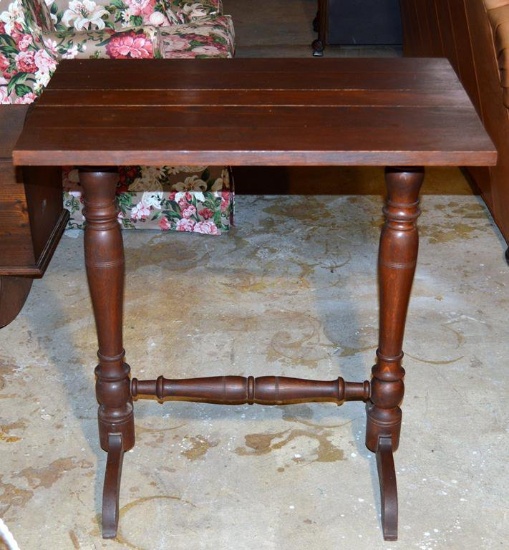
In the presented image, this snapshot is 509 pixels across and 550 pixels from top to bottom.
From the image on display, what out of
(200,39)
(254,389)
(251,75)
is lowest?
(254,389)

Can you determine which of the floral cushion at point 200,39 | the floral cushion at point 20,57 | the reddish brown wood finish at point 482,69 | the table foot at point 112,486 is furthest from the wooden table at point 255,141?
the floral cushion at point 200,39

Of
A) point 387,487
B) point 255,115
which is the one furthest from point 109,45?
point 387,487

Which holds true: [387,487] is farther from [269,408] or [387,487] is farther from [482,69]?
[482,69]

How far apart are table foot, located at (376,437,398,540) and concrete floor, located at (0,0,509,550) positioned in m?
0.03

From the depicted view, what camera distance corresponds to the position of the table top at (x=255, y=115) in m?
1.78

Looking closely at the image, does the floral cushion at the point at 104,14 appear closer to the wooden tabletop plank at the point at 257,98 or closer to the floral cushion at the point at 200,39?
the floral cushion at the point at 200,39

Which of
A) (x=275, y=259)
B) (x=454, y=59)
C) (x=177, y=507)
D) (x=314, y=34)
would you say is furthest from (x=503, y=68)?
(x=314, y=34)

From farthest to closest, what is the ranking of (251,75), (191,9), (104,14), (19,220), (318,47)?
(318,47) < (191,9) < (104,14) < (19,220) < (251,75)

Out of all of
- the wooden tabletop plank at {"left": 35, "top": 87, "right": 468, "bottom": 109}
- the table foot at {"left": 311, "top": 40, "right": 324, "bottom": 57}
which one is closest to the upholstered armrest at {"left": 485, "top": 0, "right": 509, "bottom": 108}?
the wooden tabletop plank at {"left": 35, "top": 87, "right": 468, "bottom": 109}

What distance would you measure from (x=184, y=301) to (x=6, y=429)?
2.53 ft

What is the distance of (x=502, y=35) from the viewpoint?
301 centimetres

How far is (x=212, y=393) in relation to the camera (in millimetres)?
2268

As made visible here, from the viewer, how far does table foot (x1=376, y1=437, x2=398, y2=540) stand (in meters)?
2.07

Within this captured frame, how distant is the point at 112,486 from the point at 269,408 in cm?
54
